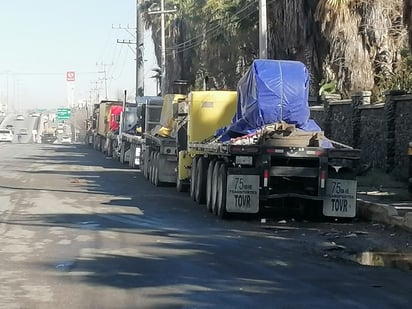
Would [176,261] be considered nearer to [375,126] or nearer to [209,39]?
[375,126]

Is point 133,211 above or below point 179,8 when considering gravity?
below

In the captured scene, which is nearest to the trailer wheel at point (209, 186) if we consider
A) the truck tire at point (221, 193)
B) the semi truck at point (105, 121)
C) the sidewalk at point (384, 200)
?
the truck tire at point (221, 193)

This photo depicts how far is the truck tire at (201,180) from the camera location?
783 inches

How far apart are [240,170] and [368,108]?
10.6m

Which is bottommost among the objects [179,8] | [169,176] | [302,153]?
[169,176]

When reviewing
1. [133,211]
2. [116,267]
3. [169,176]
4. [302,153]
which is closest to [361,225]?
[302,153]

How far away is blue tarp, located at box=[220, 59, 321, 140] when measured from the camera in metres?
17.5

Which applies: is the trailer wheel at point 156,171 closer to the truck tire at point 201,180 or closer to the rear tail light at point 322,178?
the truck tire at point 201,180

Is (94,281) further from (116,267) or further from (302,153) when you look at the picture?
(302,153)

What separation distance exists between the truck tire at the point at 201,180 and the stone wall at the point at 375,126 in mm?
6165

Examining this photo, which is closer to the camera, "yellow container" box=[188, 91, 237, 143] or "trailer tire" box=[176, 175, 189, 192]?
"yellow container" box=[188, 91, 237, 143]

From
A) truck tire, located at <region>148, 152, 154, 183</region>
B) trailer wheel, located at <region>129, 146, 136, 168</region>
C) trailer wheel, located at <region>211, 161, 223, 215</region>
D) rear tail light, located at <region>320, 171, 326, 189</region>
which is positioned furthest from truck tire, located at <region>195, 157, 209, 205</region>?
trailer wheel, located at <region>129, 146, 136, 168</region>

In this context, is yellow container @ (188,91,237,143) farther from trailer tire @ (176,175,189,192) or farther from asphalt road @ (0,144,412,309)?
asphalt road @ (0,144,412,309)

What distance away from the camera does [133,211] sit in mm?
18234
